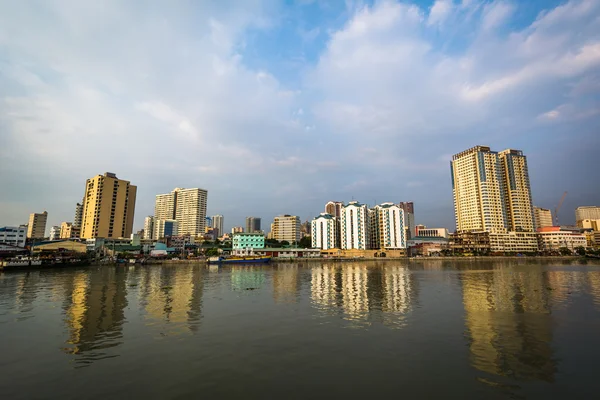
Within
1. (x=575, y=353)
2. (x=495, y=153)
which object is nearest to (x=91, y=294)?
(x=575, y=353)

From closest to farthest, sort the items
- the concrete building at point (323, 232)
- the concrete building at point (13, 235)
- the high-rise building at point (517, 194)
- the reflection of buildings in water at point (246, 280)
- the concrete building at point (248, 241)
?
the reflection of buildings in water at point (246, 280) < the concrete building at point (13, 235) < the concrete building at point (248, 241) < the concrete building at point (323, 232) < the high-rise building at point (517, 194)

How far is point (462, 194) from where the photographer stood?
159875 mm

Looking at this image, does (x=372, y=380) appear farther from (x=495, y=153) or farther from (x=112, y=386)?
(x=495, y=153)

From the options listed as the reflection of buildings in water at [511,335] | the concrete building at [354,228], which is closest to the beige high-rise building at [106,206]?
the concrete building at [354,228]

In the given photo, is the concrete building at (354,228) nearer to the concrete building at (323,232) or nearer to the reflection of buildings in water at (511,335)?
the concrete building at (323,232)

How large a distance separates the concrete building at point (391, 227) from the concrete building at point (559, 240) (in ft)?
242

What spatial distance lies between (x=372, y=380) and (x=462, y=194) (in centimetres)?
16974

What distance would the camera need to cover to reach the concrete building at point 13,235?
116469mm

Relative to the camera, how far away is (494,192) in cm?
14975

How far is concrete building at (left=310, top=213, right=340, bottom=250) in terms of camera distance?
150125 mm

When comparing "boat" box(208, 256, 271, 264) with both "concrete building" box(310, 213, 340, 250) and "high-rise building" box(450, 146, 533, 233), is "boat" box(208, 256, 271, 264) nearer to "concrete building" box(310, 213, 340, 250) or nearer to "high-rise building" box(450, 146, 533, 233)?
"concrete building" box(310, 213, 340, 250)

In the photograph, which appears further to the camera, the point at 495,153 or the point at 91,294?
the point at 495,153

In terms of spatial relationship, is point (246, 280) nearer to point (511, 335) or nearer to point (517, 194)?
point (511, 335)

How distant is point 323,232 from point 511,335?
441 feet
